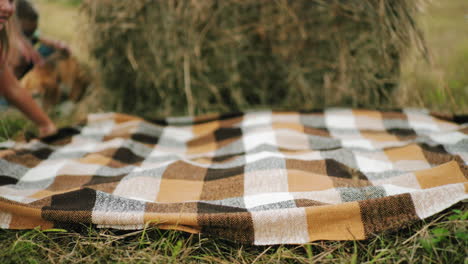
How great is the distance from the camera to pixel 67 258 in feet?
2.55

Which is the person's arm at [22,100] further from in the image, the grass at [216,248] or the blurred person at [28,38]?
the grass at [216,248]

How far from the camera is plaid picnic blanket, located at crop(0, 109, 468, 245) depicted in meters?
0.82

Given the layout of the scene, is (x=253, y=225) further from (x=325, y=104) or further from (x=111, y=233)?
(x=325, y=104)

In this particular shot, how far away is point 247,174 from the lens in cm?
103

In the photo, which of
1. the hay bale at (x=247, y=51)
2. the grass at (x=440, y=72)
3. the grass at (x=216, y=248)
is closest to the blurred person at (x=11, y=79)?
the hay bale at (x=247, y=51)

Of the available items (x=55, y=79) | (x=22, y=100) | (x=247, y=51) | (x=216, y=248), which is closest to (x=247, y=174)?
(x=216, y=248)

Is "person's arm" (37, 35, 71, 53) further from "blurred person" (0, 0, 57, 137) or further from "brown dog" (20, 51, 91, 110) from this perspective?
"blurred person" (0, 0, 57, 137)

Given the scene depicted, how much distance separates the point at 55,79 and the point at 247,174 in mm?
1286

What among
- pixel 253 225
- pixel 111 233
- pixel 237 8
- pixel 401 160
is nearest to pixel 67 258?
pixel 111 233

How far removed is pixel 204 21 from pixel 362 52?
755mm

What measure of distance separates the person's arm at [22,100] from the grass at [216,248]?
0.62 metres

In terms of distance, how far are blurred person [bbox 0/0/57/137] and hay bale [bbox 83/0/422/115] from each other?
44 centimetres

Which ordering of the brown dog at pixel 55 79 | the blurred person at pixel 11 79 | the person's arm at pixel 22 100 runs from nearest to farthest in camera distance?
1. the blurred person at pixel 11 79
2. the person's arm at pixel 22 100
3. the brown dog at pixel 55 79

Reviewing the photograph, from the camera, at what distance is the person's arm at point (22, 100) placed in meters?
1.24
